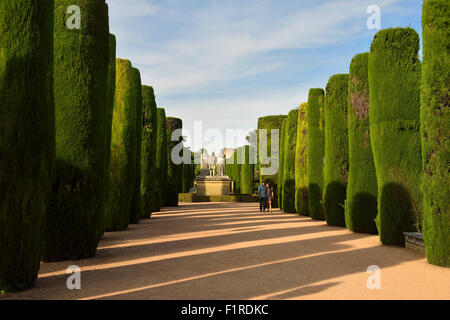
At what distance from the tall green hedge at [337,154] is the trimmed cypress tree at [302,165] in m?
4.85

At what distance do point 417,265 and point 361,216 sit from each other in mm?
5038

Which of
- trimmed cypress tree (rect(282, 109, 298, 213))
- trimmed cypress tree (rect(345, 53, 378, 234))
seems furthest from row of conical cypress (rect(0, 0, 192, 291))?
trimmed cypress tree (rect(282, 109, 298, 213))

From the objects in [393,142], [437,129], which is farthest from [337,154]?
[437,129]

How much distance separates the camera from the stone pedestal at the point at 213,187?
4006 centimetres

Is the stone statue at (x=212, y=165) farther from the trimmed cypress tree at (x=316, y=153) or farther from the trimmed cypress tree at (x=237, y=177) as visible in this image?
the trimmed cypress tree at (x=316, y=153)

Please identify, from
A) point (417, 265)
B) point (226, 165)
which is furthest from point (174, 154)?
point (226, 165)

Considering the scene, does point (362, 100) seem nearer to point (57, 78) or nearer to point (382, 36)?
point (382, 36)

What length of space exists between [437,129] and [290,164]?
1542cm

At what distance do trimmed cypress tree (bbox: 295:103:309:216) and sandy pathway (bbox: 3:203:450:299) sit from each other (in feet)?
28.0

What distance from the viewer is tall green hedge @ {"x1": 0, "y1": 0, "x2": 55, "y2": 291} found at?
18.7ft

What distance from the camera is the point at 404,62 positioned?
10781 mm

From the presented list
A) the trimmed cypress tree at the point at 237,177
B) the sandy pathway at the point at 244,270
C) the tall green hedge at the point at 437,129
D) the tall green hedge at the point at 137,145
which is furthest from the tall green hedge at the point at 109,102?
the trimmed cypress tree at the point at 237,177

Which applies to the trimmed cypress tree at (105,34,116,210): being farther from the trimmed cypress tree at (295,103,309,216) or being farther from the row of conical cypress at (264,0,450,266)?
the trimmed cypress tree at (295,103,309,216)

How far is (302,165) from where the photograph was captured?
20.8 metres
